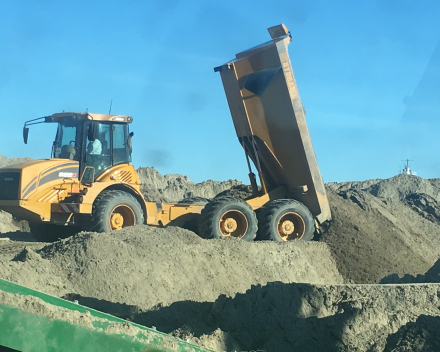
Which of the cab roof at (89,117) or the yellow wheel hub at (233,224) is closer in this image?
the cab roof at (89,117)

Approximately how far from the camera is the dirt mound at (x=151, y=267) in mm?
6988

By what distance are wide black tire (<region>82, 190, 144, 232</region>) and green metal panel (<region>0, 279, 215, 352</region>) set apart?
22.2 ft

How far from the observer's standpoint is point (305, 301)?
6145 mm

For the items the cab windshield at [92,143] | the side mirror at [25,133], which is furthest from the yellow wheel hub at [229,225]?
the side mirror at [25,133]

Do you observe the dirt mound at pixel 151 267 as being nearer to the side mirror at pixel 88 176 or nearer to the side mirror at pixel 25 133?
the side mirror at pixel 88 176

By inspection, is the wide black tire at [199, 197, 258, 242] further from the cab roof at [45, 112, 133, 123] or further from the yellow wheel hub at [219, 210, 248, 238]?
the cab roof at [45, 112, 133, 123]

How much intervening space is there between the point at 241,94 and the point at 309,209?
285 centimetres

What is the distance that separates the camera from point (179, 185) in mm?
31047

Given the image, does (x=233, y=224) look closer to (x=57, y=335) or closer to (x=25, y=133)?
(x=25, y=133)

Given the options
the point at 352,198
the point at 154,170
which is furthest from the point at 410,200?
the point at 154,170

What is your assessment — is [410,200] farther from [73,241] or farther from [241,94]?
[73,241]

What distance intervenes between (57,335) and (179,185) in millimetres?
28251

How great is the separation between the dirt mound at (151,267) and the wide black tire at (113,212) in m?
0.90

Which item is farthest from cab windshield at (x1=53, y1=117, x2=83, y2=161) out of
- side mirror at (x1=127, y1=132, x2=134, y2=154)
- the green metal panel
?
the green metal panel
